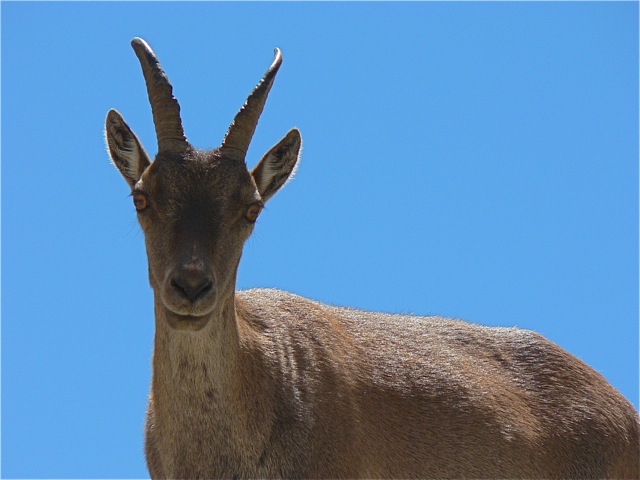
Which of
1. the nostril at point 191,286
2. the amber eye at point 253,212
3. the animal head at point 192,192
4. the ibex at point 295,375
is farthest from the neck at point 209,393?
the amber eye at point 253,212

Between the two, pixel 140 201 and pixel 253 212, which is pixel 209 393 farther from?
pixel 140 201

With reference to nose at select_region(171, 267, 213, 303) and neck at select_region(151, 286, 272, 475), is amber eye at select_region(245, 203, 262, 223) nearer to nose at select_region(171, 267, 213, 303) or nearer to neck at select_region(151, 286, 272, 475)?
neck at select_region(151, 286, 272, 475)

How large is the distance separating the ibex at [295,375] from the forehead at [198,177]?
0.06 feet

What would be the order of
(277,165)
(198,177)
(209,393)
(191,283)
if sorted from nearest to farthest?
(191,283) → (209,393) → (198,177) → (277,165)

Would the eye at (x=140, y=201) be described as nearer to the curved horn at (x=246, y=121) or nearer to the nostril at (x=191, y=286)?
the curved horn at (x=246, y=121)

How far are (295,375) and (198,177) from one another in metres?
2.47

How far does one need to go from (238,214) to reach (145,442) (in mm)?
2942

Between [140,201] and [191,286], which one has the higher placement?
[140,201]

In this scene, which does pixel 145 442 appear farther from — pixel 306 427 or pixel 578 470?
pixel 578 470

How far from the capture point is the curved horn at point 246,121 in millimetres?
11797

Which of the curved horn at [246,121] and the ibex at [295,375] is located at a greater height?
the curved horn at [246,121]

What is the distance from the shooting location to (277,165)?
41.4 feet

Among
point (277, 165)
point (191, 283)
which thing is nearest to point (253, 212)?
point (277, 165)

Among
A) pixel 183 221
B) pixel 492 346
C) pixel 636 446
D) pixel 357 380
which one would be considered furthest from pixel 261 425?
pixel 636 446
